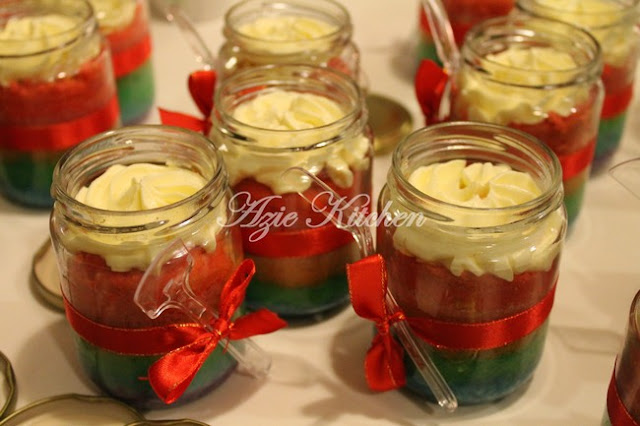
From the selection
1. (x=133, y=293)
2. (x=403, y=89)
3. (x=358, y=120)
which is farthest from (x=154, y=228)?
(x=403, y=89)

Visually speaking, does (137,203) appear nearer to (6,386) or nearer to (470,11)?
(6,386)

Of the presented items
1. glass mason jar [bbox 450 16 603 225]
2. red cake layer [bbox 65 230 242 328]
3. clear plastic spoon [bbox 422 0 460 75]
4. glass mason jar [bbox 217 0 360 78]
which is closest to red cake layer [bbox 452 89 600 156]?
glass mason jar [bbox 450 16 603 225]

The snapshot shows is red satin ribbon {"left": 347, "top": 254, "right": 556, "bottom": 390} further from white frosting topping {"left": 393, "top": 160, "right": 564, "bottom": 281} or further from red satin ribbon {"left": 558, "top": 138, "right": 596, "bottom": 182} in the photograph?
red satin ribbon {"left": 558, "top": 138, "right": 596, "bottom": 182}

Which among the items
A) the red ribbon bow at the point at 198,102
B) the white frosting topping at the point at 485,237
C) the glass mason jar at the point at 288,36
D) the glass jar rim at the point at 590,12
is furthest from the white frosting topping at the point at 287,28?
the white frosting topping at the point at 485,237

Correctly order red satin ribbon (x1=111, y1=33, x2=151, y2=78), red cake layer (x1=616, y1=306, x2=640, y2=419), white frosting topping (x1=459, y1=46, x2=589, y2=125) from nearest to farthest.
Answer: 1. red cake layer (x1=616, y1=306, x2=640, y2=419)
2. white frosting topping (x1=459, y1=46, x2=589, y2=125)
3. red satin ribbon (x1=111, y1=33, x2=151, y2=78)

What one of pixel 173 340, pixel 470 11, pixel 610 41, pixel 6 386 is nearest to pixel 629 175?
pixel 610 41

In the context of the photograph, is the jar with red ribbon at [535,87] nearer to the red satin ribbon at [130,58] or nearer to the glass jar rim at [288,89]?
the glass jar rim at [288,89]

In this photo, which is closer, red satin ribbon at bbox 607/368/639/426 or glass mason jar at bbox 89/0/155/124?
red satin ribbon at bbox 607/368/639/426
